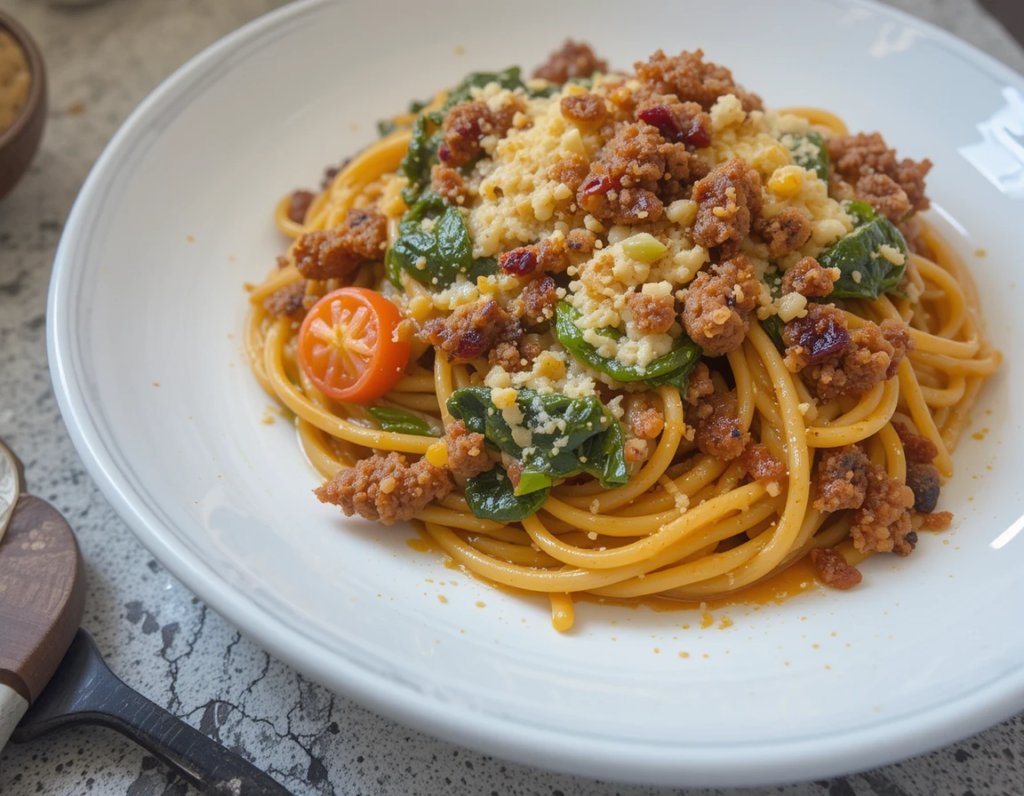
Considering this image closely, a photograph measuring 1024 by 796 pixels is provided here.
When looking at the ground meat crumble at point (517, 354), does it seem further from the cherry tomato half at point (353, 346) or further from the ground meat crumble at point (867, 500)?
the ground meat crumble at point (867, 500)

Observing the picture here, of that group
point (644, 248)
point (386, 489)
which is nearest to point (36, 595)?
point (386, 489)

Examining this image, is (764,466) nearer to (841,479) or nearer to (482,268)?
(841,479)

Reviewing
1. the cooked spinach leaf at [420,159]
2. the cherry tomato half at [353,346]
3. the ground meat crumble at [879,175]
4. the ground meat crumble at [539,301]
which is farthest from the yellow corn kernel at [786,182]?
the cherry tomato half at [353,346]

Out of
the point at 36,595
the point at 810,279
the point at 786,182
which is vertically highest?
the point at 786,182

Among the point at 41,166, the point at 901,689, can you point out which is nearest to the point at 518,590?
the point at 901,689

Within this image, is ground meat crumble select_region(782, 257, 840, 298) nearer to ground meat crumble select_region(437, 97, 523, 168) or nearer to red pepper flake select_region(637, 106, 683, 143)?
red pepper flake select_region(637, 106, 683, 143)

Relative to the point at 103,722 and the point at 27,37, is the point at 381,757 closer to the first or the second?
the point at 103,722
